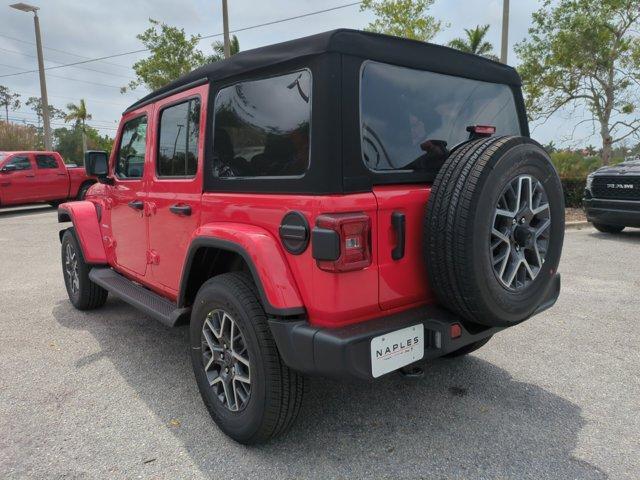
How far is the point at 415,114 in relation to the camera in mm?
2434

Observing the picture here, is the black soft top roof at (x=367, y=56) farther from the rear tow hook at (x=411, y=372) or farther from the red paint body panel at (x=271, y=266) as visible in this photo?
the rear tow hook at (x=411, y=372)

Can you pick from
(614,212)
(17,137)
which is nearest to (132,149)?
(614,212)

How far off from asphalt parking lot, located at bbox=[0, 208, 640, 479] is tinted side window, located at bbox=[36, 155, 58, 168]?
35.5 feet

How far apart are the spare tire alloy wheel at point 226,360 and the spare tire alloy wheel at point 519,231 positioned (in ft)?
4.28

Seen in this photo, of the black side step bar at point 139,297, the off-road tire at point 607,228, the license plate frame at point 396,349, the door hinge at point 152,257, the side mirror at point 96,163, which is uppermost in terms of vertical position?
the side mirror at point 96,163

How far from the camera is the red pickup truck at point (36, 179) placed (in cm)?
1290

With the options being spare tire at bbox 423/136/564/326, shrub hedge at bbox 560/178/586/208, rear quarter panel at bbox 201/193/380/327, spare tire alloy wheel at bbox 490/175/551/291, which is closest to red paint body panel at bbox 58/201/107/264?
rear quarter panel at bbox 201/193/380/327

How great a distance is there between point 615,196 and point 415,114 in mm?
7196

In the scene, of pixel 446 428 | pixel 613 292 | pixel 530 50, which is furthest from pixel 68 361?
pixel 530 50

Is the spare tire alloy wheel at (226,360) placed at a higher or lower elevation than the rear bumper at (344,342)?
lower

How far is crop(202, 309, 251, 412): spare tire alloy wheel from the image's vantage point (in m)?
2.41

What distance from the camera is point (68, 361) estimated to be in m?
3.51

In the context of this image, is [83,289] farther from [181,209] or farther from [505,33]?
[505,33]

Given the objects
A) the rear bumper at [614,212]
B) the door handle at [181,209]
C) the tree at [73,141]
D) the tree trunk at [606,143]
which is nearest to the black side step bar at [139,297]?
the door handle at [181,209]
